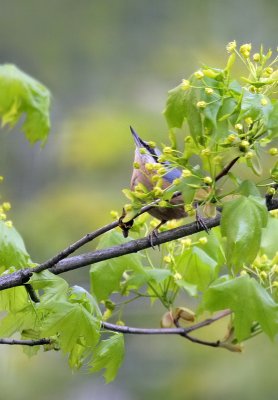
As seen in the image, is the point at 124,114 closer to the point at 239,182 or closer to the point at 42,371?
the point at 42,371

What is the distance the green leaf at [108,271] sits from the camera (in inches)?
63.4

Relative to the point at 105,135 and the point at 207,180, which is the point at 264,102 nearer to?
the point at 207,180

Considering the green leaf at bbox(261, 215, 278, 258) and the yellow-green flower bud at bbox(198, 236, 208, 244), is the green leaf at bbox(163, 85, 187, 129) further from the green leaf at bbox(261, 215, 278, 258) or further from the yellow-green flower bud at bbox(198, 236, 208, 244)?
the green leaf at bbox(261, 215, 278, 258)

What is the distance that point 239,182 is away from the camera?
132 centimetres

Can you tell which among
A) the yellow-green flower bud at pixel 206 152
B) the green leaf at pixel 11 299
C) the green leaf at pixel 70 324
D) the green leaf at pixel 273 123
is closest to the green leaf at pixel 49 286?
the green leaf at pixel 70 324

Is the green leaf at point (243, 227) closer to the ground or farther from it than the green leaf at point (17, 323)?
farther from it

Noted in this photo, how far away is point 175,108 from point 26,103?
0.58 meters

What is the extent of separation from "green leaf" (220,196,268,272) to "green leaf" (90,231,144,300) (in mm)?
381

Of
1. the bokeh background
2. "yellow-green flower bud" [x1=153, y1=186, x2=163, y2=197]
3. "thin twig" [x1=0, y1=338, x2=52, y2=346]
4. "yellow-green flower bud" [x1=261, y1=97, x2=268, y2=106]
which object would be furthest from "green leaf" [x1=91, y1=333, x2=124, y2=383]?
the bokeh background

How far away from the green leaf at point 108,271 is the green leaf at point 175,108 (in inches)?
11.7

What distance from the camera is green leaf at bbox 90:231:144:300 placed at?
161cm

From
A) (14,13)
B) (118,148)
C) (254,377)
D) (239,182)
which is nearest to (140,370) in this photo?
(254,377)

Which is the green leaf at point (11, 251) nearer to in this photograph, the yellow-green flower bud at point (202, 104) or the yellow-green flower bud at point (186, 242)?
the yellow-green flower bud at point (186, 242)

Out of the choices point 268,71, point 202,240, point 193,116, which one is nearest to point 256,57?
point 268,71
